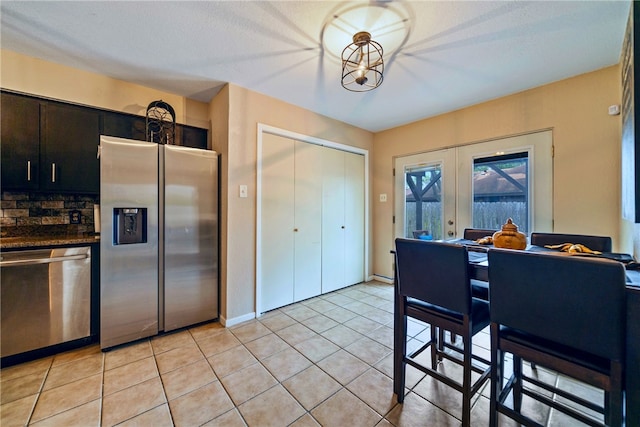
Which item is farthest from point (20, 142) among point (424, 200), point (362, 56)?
point (424, 200)

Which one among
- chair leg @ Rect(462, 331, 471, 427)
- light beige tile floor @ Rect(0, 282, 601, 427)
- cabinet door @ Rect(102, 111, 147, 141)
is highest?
cabinet door @ Rect(102, 111, 147, 141)

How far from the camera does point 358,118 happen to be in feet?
11.4

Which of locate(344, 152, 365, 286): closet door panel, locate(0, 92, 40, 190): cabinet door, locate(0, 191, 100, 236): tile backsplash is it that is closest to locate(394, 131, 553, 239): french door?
locate(344, 152, 365, 286): closet door panel

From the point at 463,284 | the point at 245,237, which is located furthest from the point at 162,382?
the point at 463,284

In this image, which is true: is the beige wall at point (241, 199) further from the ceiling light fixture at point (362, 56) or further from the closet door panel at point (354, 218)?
the closet door panel at point (354, 218)

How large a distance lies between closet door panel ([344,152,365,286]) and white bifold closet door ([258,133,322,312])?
21.0 inches

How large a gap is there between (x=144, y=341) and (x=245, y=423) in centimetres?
147

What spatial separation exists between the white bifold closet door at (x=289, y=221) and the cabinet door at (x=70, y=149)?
159cm

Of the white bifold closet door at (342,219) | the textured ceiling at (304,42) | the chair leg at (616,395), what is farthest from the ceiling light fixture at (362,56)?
the chair leg at (616,395)

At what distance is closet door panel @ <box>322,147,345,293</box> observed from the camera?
11.3 feet

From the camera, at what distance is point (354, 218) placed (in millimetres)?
3840

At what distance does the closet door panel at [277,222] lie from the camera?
284 cm

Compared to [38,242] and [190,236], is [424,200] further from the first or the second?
[38,242]

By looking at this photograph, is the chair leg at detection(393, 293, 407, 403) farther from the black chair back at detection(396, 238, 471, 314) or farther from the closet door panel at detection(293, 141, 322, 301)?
the closet door panel at detection(293, 141, 322, 301)
